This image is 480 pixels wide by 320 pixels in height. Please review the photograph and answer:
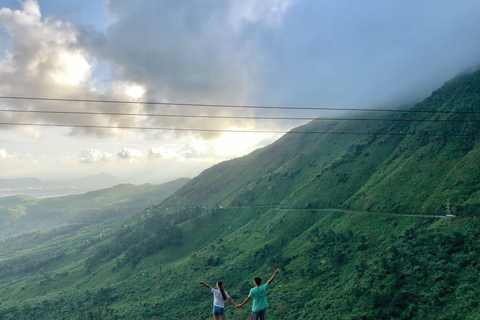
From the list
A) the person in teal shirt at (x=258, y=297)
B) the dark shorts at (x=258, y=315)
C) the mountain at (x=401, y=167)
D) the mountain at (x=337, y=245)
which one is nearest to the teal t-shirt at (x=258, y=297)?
the person in teal shirt at (x=258, y=297)

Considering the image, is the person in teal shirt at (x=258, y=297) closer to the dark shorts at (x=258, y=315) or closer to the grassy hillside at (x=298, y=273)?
the dark shorts at (x=258, y=315)

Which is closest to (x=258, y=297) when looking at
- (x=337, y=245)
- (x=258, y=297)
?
(x=258, y=297)

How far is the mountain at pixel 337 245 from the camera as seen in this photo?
113 ft

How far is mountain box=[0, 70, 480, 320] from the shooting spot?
34312 mm

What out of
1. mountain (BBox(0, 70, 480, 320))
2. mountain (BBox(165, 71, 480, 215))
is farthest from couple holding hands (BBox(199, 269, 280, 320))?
mountain (BBox(165, 71, 480, 215))

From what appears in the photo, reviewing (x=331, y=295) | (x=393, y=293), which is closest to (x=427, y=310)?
(x=393, y=293)

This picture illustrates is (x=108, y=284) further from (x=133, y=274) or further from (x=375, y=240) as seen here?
(x=375, y=240)

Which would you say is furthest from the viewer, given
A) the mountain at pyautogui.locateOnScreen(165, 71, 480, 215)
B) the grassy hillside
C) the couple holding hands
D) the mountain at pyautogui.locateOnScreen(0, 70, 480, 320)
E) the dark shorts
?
the mountain at pyautogui.locateOnScreen(165, 71, 480, 215)

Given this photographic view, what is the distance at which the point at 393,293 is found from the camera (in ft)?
106

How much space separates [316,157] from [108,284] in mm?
90008

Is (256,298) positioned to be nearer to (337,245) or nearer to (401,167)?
(337,245)

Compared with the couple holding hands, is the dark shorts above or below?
below

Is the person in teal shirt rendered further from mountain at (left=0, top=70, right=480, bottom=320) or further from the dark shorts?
mountain at (left=0, top=70, right=480, bottom=320)

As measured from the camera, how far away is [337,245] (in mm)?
53469
